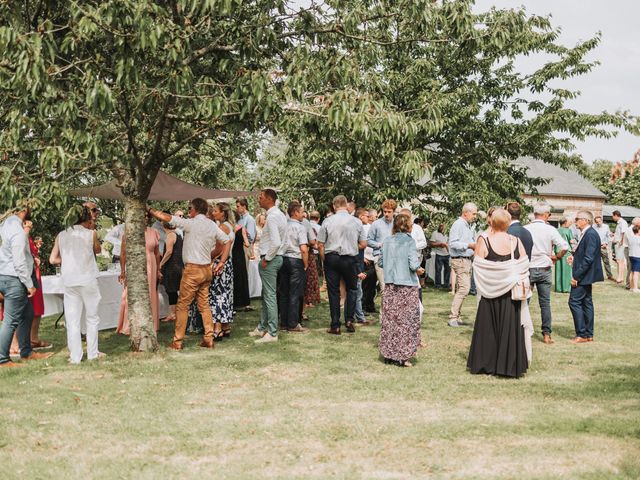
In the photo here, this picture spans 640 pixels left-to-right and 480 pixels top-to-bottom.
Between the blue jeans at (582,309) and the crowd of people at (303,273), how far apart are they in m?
0.02

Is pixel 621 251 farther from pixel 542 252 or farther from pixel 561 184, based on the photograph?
pixel 561 184

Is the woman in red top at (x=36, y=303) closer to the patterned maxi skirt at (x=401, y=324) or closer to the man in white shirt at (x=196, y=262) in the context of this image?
the man in white shirt at (x=196, y=262)

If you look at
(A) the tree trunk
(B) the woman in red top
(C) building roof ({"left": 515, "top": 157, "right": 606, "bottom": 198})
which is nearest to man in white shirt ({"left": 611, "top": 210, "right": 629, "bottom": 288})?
(A) the tree trunk

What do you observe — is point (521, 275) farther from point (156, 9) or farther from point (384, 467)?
point (156, 9)

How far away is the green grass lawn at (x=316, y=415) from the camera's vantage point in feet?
15.9

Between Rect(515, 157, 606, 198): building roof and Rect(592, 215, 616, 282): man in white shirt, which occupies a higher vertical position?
Rect(515, 157, 606, 198): building roof

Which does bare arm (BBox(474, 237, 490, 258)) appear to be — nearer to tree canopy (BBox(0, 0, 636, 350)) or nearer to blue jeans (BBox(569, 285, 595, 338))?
tree canopy (BBox(0, 0, 636, 350))

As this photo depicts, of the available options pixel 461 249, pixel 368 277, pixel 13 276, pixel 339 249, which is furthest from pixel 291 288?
pixel 13 276

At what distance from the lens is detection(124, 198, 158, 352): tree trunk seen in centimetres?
880

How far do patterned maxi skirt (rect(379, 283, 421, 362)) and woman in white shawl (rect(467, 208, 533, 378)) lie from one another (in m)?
0.74

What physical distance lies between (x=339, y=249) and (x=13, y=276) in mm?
4612

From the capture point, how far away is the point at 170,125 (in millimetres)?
8828

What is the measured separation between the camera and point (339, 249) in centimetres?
1043

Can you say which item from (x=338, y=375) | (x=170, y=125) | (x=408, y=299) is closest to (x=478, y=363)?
(x=408, y=299)
